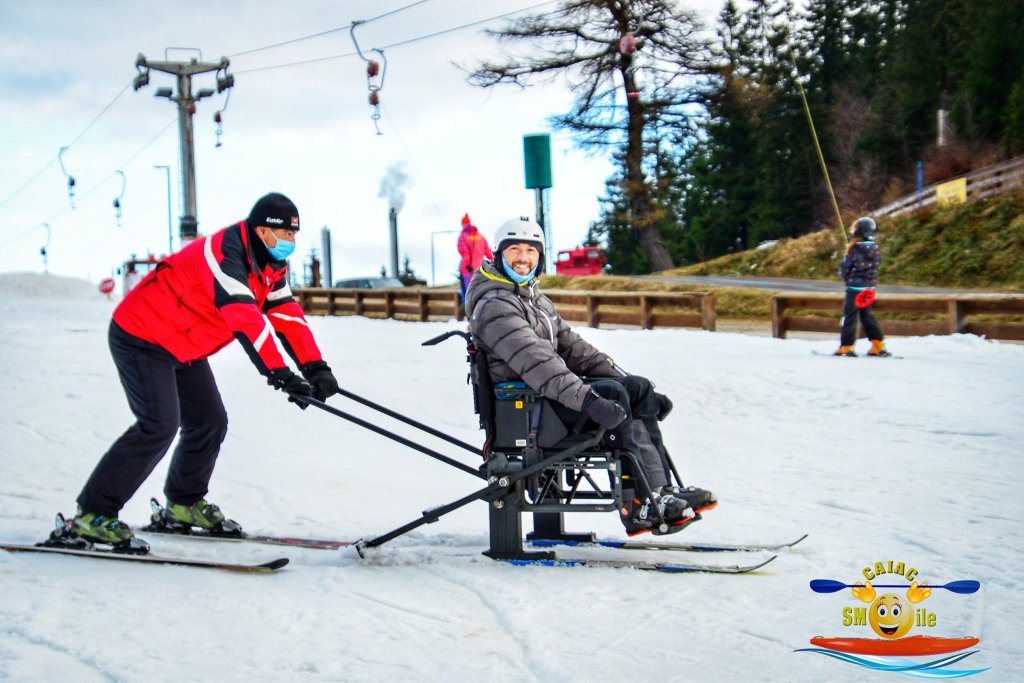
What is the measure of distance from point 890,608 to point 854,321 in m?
8.31

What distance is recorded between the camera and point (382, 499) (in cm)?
610

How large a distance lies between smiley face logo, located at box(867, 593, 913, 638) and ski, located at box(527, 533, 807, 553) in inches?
32.0

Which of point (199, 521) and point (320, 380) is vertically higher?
point (320, 380)

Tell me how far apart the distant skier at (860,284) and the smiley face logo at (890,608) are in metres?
7.82

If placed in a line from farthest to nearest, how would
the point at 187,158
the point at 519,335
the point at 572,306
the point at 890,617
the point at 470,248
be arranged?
the point at 187,158, the point at 572,306, the point at 470,248, the point at 519,335, the point at 890,617

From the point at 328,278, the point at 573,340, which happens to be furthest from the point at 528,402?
the point at 328,278

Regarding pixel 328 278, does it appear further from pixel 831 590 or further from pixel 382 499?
pixel 831 590

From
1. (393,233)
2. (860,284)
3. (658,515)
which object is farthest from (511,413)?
(393,233)

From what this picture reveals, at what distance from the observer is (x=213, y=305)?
4.58 metres

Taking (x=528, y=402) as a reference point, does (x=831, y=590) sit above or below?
below

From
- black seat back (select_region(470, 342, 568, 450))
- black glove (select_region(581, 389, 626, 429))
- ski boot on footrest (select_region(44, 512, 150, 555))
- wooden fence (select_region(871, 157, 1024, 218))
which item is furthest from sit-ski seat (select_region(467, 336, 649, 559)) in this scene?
wooden fence (select_region(871, 157, 1024, 218))

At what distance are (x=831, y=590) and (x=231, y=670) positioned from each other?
7.64 feet

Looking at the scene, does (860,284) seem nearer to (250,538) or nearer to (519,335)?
(519,335)

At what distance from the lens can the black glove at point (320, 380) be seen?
4465 mm
